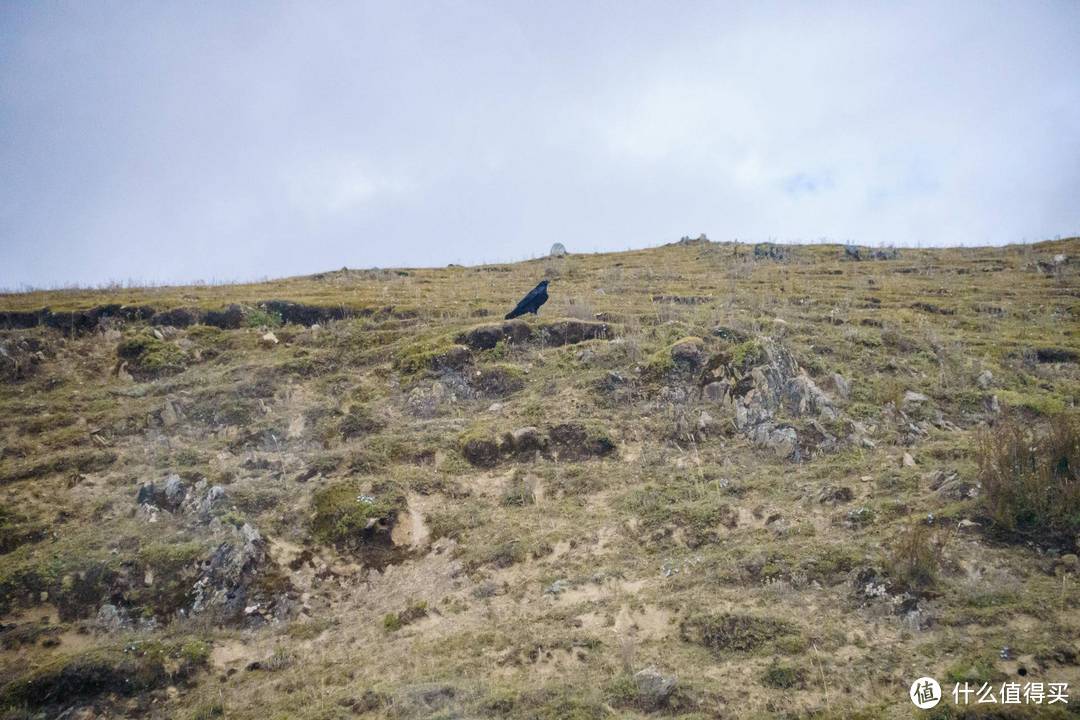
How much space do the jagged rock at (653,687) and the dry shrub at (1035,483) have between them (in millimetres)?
6747

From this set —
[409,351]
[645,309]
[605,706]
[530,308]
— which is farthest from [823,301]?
[605,706]

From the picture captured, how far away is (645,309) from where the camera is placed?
29.5 meters

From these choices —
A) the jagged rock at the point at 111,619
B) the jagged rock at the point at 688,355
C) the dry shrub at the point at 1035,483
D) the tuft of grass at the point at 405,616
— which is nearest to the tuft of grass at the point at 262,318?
the jagged rock at the point at 688,355

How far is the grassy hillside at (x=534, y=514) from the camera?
1103 cm

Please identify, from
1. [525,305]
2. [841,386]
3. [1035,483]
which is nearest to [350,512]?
[525,305]

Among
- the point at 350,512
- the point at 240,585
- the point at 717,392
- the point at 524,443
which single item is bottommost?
the point at 240,585

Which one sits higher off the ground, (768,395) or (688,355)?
(688,355)

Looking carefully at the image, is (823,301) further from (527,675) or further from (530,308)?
(527,675)

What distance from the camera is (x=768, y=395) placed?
19.0 metres

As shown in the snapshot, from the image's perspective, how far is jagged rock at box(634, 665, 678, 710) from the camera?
10.2 metres

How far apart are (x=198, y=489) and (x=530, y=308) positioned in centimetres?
1326

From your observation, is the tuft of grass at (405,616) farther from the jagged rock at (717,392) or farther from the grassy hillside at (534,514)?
the jagged rock at (717,392)

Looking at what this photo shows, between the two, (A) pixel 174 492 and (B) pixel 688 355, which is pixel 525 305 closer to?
(B) pixel 688 355

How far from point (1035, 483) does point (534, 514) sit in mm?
9513
